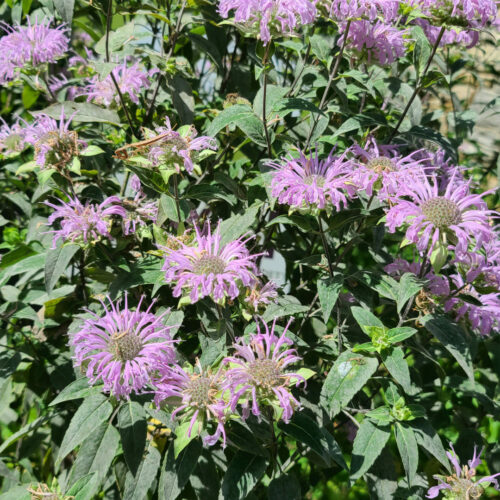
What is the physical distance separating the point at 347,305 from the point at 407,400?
1.29ft

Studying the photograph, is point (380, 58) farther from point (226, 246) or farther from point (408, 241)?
point (226, 246)

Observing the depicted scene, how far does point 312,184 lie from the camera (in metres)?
1.29

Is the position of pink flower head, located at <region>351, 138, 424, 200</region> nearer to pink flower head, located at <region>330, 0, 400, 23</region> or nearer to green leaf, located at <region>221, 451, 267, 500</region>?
pink flower head, located at <region>330, 0, 400, 23</region>

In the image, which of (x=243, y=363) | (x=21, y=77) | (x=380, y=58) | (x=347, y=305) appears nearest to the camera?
(x=243, y=363)

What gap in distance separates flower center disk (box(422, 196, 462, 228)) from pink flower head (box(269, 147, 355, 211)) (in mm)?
164

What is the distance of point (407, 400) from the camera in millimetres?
1737

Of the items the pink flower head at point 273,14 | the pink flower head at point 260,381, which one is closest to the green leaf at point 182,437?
the pink flower head at point 260,381

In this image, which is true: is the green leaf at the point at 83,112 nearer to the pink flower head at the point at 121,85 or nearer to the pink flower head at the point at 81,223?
the pink flower head at the point at 121,85

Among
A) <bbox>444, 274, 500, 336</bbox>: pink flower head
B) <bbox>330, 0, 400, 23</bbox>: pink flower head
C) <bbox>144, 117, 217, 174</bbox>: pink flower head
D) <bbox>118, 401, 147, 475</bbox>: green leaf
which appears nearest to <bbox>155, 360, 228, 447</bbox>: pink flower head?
<bbox>118, 401, 147, 475</bbox>: green leaf

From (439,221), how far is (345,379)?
0.39m

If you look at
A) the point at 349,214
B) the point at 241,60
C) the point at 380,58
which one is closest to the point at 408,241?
the point at 349,214

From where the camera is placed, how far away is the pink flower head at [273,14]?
127cm

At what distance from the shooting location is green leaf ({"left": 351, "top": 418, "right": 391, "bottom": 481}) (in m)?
1.26

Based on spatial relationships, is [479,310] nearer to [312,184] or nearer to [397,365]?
[397,365]
